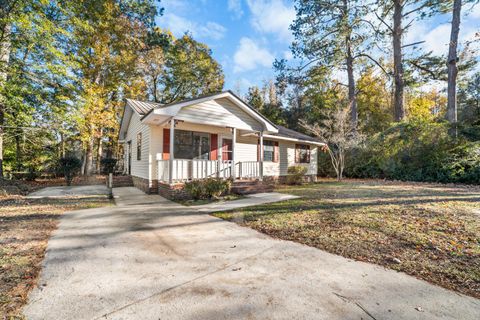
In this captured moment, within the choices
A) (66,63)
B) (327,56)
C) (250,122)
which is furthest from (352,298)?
(327,56)

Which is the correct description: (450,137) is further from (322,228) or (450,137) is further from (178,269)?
(178,269)

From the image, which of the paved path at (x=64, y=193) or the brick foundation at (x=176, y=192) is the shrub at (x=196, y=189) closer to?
the brick foundation at (x=176, y=192)

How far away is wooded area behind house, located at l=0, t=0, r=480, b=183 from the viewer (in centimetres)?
960

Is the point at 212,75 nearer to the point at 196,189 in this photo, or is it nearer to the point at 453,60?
the point at 196,189

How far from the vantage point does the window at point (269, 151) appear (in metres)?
13.0

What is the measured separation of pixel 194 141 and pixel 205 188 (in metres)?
3.13

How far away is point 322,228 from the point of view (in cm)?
439

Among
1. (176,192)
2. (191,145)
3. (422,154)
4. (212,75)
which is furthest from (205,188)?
(212,75)

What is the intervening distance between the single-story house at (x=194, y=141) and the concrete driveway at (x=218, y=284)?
4.72m

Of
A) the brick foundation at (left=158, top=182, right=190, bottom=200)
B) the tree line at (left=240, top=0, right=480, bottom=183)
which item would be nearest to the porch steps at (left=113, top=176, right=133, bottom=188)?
the brick foundation at (left=158, top=182, right=190, bottom=200)

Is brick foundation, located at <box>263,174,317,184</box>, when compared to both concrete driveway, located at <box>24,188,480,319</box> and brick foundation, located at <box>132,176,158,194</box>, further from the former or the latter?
concrete driveway, located at <box>24,188,480,319</box>

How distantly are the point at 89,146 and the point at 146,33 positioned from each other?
10.2m

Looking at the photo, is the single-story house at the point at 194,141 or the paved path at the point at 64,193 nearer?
the single-story house at the point at 194,141

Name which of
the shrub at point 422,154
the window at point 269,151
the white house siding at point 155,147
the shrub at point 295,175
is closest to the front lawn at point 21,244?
the white house siding at point 155,147
